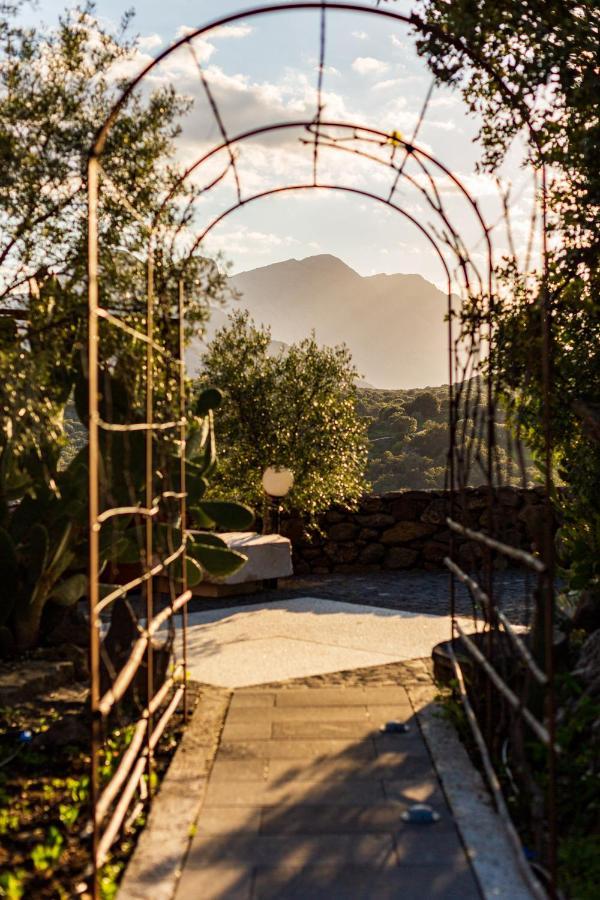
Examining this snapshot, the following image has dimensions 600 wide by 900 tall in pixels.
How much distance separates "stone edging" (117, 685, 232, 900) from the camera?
3236 mm

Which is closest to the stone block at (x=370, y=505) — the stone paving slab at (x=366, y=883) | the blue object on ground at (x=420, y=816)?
the blue object on ground at (x=420, y=816)

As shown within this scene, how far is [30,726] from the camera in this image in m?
5.22

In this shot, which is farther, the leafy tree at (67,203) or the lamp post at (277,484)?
the lamp post at (277,484)

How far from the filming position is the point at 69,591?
614 centimetres

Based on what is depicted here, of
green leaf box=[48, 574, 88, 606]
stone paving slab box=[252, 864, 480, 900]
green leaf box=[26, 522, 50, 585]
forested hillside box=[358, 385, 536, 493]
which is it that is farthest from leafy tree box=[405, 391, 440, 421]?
stone paving slab box=[252, 864, 480, 900]

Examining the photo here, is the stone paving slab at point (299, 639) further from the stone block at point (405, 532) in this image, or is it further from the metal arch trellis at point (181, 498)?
the stone block at point (405, 532)

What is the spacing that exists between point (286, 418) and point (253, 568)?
228cm

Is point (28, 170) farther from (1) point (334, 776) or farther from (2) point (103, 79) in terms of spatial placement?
(1) point (334, 776)

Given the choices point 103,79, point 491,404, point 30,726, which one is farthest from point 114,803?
point 103,79

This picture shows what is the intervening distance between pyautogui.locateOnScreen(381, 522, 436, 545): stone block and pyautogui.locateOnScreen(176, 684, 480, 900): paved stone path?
6.56 metres

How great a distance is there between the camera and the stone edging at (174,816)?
3.24 m

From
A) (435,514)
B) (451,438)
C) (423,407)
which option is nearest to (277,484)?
(435,514)

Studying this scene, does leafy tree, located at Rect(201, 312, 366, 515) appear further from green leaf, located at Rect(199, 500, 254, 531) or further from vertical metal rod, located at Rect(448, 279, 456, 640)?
A: vertical metal rod, located at Rect(448, 279, 456, 640)

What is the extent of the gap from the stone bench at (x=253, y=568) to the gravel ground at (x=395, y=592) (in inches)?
5.6
